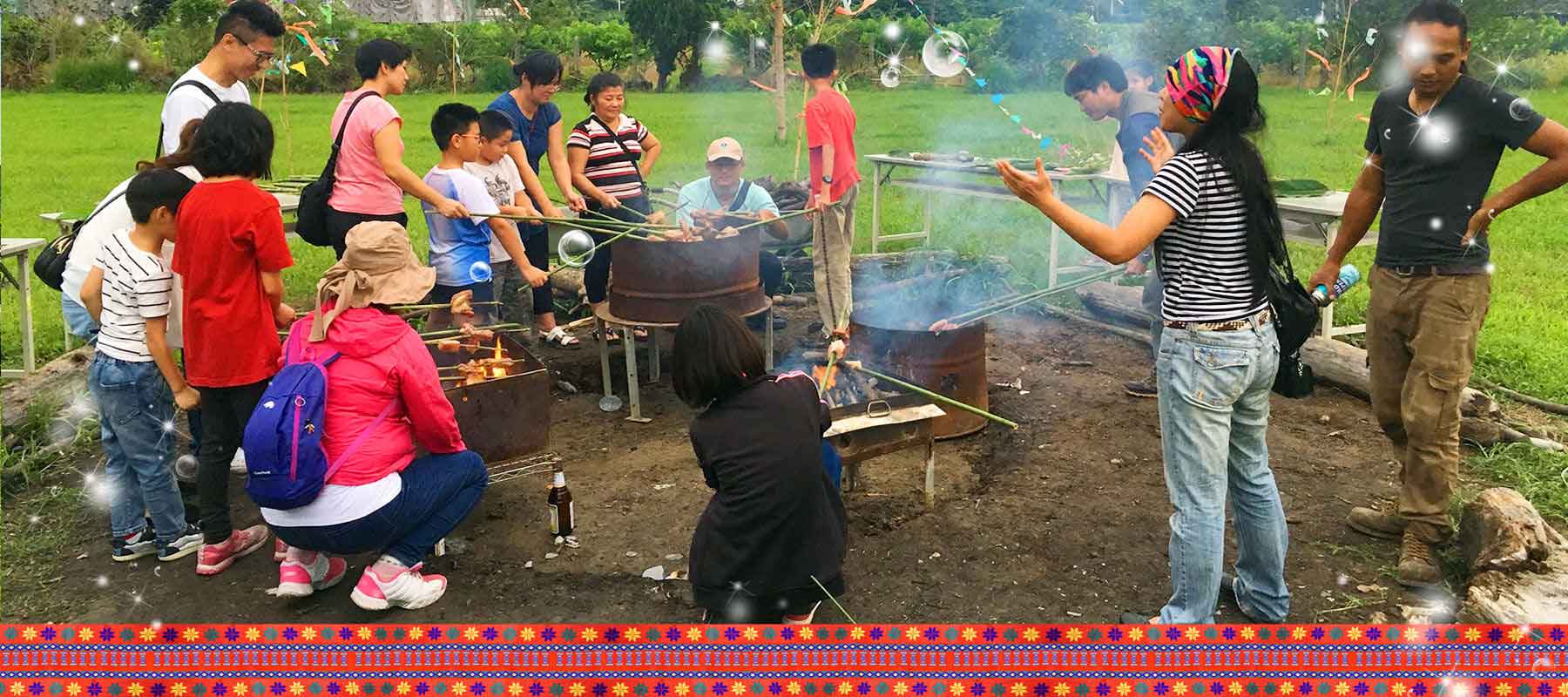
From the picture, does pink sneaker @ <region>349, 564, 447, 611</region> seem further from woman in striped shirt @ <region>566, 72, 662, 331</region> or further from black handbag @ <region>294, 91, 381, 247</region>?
woman in striped shirt @ <region>566, 72, 662, 331</region>

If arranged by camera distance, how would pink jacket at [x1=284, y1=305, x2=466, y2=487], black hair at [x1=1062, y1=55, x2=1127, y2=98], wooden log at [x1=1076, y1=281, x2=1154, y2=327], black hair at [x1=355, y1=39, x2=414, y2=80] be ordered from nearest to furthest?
pink jacket at [x1=284, y1=305, x2=466, y2=487], black hair at [x1=355, y1=39, x2=414, y2=80], black hair at [x1=1062, y1=55, x2=1127, y2=98], wooden log at [x1=1076, y1=281, x2=1154, y2=327]

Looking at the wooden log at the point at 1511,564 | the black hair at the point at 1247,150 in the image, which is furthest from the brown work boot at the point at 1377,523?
the black hair at the point at 1247,150

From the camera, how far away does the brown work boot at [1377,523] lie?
4.71 meters

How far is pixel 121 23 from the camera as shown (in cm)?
2941

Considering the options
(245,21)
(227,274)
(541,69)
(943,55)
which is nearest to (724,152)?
(541,69)

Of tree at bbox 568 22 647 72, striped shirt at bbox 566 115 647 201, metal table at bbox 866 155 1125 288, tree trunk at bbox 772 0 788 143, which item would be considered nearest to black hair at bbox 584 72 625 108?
striped shirt at bbox 566 115 647 201

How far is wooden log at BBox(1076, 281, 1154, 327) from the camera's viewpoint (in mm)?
7973

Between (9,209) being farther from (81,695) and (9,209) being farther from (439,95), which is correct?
(439,95)

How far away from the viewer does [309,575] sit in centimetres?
429

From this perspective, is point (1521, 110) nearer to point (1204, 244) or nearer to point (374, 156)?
point (1204, 244)

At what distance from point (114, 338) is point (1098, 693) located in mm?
4051

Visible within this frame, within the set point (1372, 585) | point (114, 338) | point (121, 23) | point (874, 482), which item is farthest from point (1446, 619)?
point (121, 23)

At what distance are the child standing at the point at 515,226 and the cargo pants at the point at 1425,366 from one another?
168 inches

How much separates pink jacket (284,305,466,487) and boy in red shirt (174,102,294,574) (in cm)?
46
